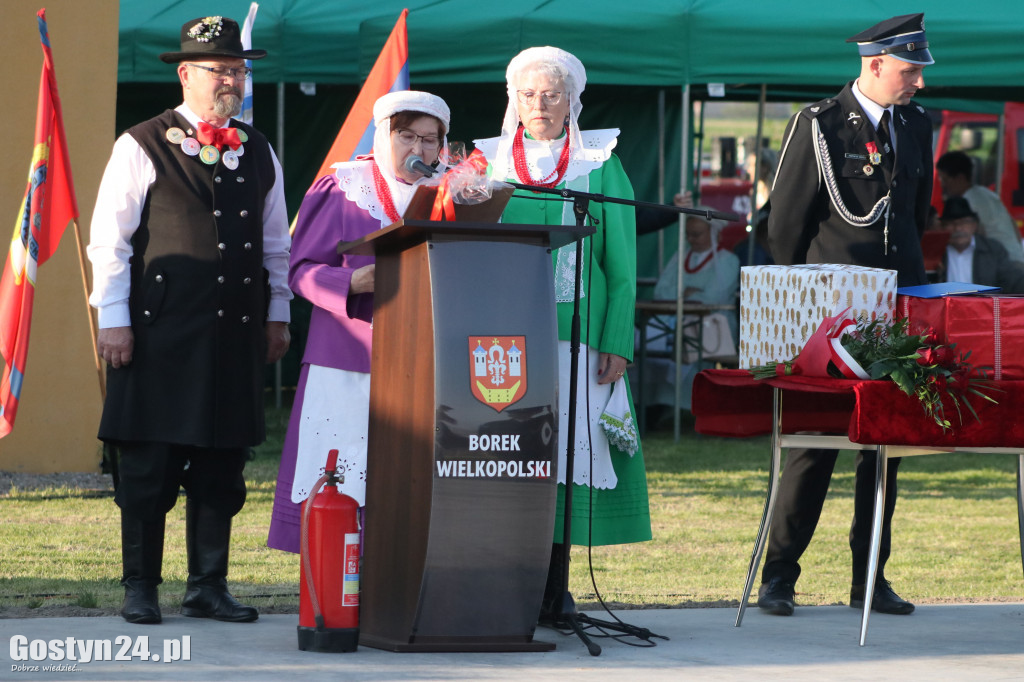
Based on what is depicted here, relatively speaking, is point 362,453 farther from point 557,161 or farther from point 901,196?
point 901,196

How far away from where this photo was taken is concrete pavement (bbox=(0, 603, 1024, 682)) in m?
3.77

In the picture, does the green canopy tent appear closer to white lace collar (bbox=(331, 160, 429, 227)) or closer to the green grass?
the green grass

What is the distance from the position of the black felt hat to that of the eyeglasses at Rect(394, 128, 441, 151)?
157 cm

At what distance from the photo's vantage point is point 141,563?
14.6 feet

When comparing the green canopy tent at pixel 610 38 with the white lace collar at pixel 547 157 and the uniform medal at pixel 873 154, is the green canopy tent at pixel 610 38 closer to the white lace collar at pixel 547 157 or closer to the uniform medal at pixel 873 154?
the uniform medal at pixel 873 154

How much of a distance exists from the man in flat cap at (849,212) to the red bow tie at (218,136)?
193 cm

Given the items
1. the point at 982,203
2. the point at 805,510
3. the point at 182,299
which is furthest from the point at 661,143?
the point at 182,299

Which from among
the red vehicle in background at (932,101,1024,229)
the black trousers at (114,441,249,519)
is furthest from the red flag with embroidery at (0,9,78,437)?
the red vehicle in background at (932,101,1024,229)

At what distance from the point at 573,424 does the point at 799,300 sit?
0.90 m

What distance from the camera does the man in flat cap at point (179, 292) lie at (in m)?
4.38

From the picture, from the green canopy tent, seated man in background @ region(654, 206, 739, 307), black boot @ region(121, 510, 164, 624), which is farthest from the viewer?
seated man in background @ region(654, 206, 739, 307)

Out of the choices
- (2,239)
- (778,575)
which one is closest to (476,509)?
(778,575)

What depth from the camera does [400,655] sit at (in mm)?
3938

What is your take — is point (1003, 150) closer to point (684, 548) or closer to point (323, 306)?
point (684, 548)
